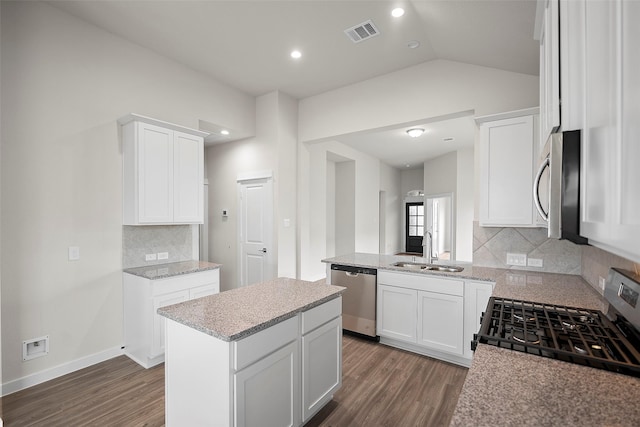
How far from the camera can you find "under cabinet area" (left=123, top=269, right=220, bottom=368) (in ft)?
9.43

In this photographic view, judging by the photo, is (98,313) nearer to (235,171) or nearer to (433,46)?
(235,171)

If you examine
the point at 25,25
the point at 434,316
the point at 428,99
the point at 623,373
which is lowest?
the point at 434,316

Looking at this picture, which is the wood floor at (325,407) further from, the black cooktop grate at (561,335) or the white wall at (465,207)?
the white wall at (465,207)

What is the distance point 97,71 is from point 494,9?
369 centimetres

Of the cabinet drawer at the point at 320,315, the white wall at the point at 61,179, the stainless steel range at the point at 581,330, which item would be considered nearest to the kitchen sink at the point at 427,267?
the cabinet drawer at the point at 320,315

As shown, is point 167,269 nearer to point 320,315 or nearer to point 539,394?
point 320,315

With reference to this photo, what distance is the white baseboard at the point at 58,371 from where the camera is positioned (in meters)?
2.47

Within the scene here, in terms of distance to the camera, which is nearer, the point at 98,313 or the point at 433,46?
the point at 98,313

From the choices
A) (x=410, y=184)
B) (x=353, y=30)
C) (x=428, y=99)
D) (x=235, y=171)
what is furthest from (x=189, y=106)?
(x=410, y=184)

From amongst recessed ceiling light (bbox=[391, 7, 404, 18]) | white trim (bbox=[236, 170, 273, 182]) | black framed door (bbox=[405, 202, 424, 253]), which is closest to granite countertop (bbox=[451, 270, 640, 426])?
recessed ceiling light (bbox=[391, 7, 404, 18])

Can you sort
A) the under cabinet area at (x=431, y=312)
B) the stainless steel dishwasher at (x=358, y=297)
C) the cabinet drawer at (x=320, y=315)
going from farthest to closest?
the stainless steel dishwasher at (x=358, y=297) < the under cabinet area at (x=431, y=312) < the cabinet drawer at (x=320, y=315)

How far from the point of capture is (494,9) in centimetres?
229

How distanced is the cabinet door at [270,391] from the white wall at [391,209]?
804 centimetres

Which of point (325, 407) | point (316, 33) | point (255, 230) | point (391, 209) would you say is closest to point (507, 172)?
point (316, 33)
